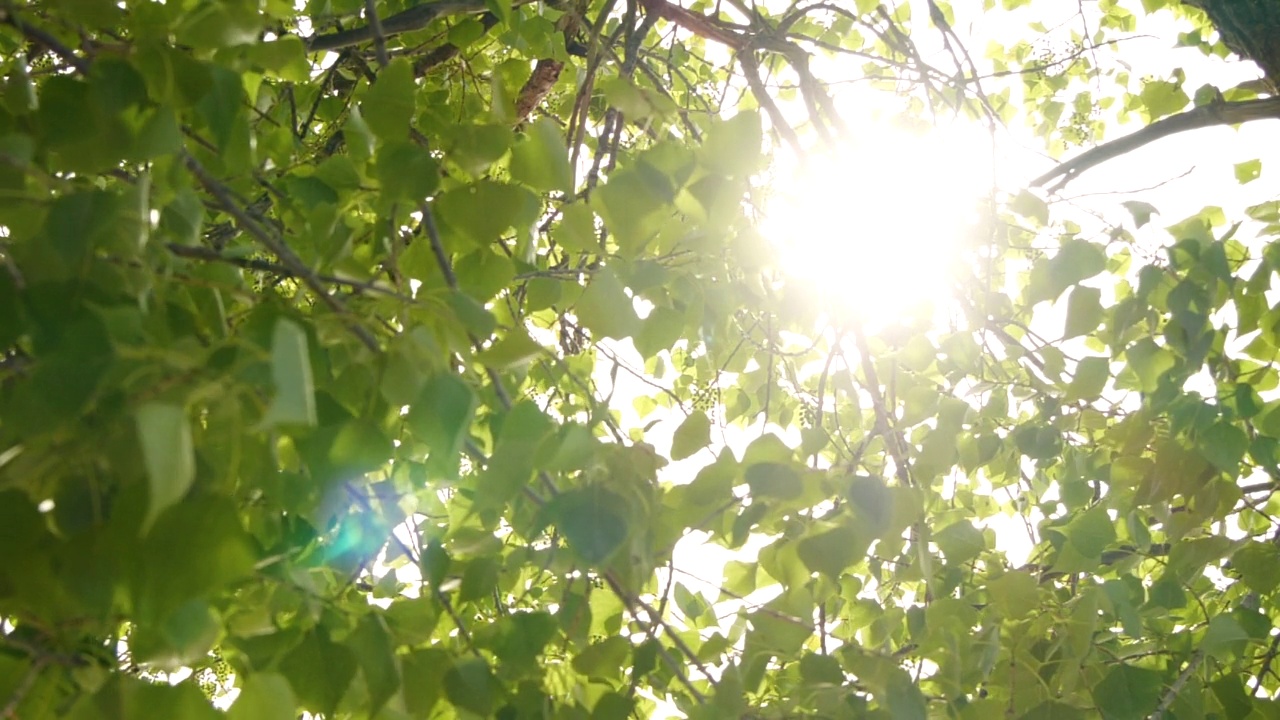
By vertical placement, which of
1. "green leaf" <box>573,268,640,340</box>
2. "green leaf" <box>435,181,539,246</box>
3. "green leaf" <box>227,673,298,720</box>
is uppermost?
"green leaf" <box>435,181,539,246</box>

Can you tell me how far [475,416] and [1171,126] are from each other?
1.08m

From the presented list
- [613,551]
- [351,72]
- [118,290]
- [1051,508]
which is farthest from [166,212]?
[1051,508]

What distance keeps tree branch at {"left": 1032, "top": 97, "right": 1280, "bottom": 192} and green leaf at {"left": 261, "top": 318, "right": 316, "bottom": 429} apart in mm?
1086

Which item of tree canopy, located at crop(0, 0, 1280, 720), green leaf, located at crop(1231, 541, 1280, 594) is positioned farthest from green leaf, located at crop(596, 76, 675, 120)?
green leaf, located at crop(1231, 541, 1280, 594)

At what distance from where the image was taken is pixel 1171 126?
131 centimetres

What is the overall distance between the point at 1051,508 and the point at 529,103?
124 centimetres

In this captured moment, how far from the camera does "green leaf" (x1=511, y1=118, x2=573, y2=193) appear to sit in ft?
2.32

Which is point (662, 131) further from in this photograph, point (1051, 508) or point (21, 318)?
point (1051, 508)

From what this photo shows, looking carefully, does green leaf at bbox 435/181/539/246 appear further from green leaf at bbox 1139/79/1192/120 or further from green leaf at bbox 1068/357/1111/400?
green leaf at bbox 1139/79/1192/120

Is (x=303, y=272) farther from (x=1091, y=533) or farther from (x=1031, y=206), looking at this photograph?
(x=1091, y=533)

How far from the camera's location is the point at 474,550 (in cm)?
83

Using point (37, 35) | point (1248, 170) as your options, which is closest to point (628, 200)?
point (37, 35)

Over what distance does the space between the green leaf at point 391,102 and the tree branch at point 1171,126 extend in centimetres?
87

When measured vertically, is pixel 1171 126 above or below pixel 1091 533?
above
